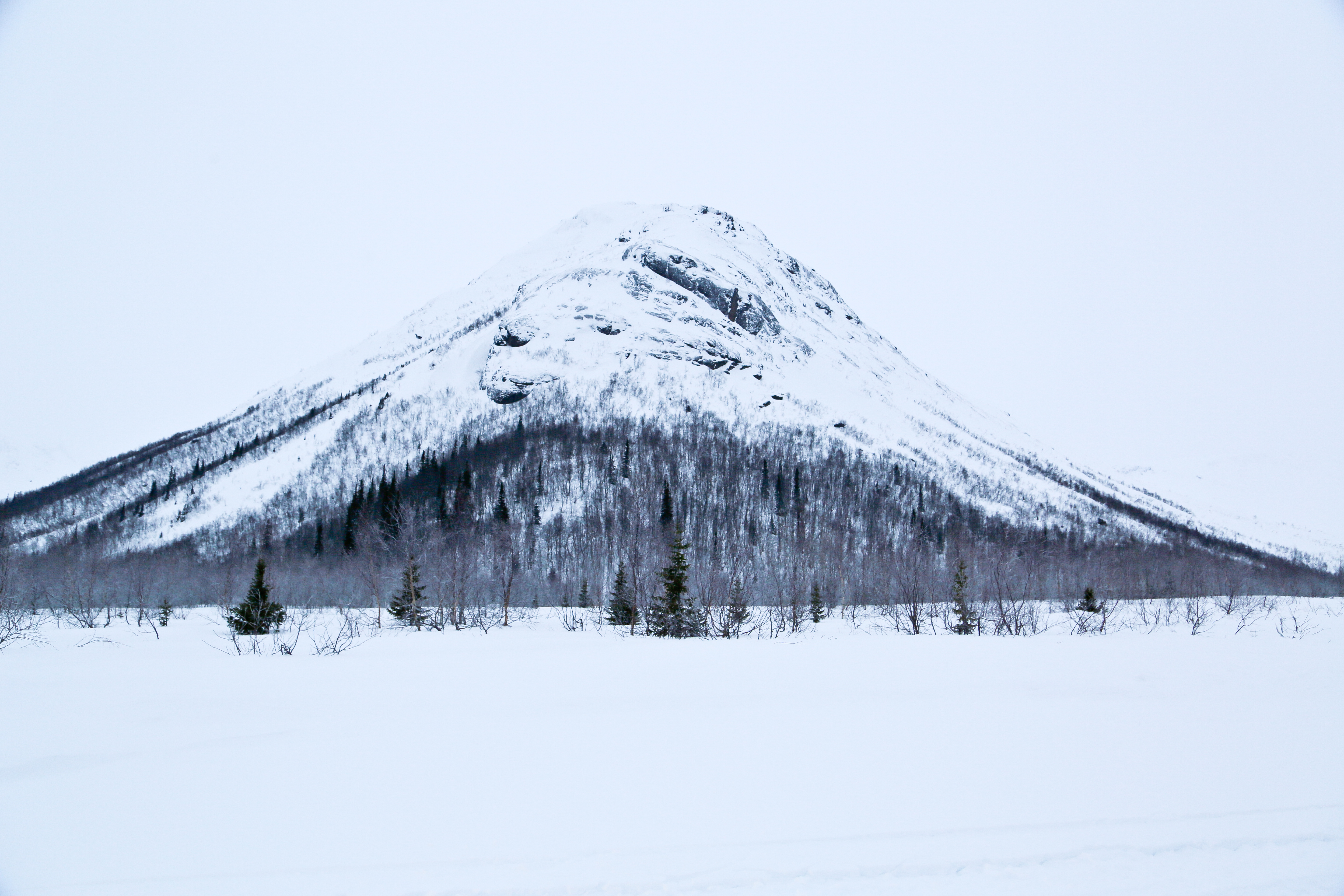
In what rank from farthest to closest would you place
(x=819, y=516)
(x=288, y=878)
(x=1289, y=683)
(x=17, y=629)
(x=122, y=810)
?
(x=819, y=516) → (x=17, y=629) → (x=1289, y=683) → (x=122, y=810) → (x=288, y=878)

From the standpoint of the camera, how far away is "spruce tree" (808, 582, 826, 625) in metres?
33.2

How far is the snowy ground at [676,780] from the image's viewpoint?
18.6 ft

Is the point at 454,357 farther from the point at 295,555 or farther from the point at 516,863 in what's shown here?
the point at 516,863

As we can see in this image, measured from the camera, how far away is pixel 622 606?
96.1 feet

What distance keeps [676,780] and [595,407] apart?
94234 millimetres

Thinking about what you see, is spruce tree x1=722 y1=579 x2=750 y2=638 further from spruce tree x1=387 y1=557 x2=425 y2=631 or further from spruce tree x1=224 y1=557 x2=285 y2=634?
spruce tree x1=224 y1=557 x2=285 y2=634

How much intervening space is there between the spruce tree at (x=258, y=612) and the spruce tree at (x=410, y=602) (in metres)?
7.78

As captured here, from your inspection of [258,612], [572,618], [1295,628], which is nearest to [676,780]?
[258,612]

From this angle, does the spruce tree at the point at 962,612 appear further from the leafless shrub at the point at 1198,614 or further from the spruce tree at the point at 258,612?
the spruce tree at the point at 258,612

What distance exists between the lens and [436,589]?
41594mm

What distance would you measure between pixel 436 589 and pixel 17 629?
23832 mm

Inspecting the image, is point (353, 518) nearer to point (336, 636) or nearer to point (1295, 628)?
point (336, 636)

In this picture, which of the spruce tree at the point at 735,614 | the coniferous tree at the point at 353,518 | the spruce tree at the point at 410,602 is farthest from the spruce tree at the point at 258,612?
the coniferous tree at the point at 353,518

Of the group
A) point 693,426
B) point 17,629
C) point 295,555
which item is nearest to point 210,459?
point 295,555
